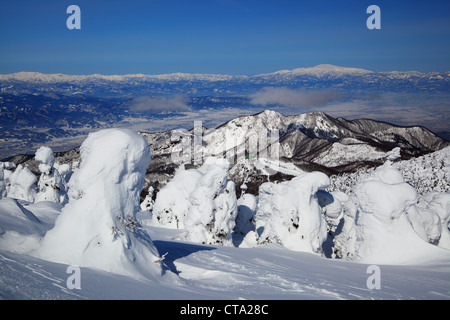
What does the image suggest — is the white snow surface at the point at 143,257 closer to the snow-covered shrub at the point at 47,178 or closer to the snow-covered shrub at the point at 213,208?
the snow-covered shrub at the point at 213,208

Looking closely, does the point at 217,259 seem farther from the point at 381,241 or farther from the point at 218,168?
the point at 218,168

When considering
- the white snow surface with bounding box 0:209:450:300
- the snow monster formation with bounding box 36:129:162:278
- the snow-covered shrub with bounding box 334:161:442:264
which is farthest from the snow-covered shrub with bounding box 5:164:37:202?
the snow-covered shrub with bounding box 334:161:442:264

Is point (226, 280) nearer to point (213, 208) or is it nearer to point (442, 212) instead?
point (213, 208)

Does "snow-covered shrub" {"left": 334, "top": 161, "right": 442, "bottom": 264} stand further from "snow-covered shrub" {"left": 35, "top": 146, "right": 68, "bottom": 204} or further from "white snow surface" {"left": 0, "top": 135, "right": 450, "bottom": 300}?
"snow-covered shrub" {"left": 35, "top": 146, "right": 68, "bottom": 204}

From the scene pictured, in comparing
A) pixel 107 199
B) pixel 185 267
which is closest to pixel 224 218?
pixel 185 267

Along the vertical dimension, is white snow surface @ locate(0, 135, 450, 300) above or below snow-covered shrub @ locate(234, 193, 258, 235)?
above

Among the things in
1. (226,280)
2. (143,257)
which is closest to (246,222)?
(226,280)
